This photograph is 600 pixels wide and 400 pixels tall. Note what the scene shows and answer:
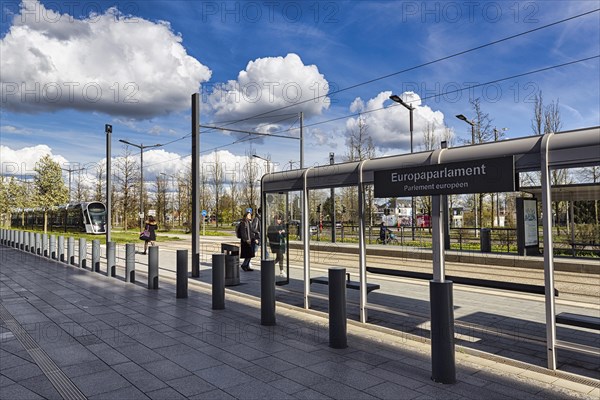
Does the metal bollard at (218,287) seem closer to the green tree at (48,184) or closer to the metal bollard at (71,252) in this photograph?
the metal bollard at (71,252)

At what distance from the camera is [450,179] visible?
5.22 m

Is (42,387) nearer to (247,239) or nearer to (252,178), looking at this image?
(247,239)

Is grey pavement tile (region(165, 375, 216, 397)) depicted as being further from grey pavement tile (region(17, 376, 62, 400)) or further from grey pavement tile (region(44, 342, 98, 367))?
grey pavement tile (region(44, 342, 98, 367))

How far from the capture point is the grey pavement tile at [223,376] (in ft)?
13.6

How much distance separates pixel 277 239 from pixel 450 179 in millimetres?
4540

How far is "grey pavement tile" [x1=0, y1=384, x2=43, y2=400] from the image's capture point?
381 centimetres

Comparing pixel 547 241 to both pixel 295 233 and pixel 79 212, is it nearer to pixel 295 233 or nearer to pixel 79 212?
pixel 295 233

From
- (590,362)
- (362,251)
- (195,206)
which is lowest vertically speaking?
(590,362)

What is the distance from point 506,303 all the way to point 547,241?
3.91 metres

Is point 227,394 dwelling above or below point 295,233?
below

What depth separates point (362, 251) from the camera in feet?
20.9

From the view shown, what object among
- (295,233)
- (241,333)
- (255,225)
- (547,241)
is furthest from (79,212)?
(547,241)

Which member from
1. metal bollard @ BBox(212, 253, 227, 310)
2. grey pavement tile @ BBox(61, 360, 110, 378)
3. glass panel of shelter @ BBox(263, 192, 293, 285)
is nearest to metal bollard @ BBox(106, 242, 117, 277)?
glass panel of shelter @ BBox(263, 192, 293, 285)

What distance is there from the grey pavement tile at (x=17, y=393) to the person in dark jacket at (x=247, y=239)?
8.45 m
